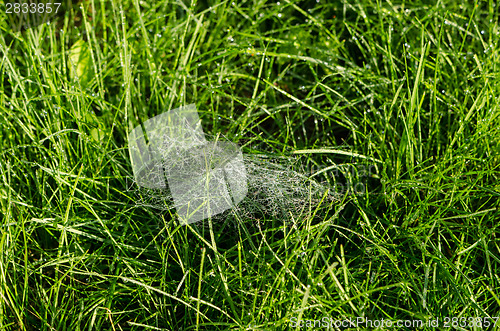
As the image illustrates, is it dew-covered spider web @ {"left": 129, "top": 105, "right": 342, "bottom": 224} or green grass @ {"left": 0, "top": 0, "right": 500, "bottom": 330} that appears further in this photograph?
dew-covered spider web @ {"left": 129, "top": 105, "right": 342, "bottom": 224}

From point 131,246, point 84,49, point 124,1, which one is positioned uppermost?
point 124,1

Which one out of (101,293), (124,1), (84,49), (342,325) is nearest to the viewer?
(342,325)

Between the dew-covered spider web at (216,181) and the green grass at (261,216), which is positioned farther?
the dew-covered spider web at (216,181)

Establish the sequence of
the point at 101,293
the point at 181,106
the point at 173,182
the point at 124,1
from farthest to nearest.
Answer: the point at 124,1
the point at 181,106
the point at 173,182
the point at 101,293

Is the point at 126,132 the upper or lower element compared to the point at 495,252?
upper

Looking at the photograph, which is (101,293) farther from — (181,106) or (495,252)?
(495,252)

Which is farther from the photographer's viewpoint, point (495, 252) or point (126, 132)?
point (126, 132)

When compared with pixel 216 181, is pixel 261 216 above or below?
below

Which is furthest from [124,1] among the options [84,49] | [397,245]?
[397,245]
